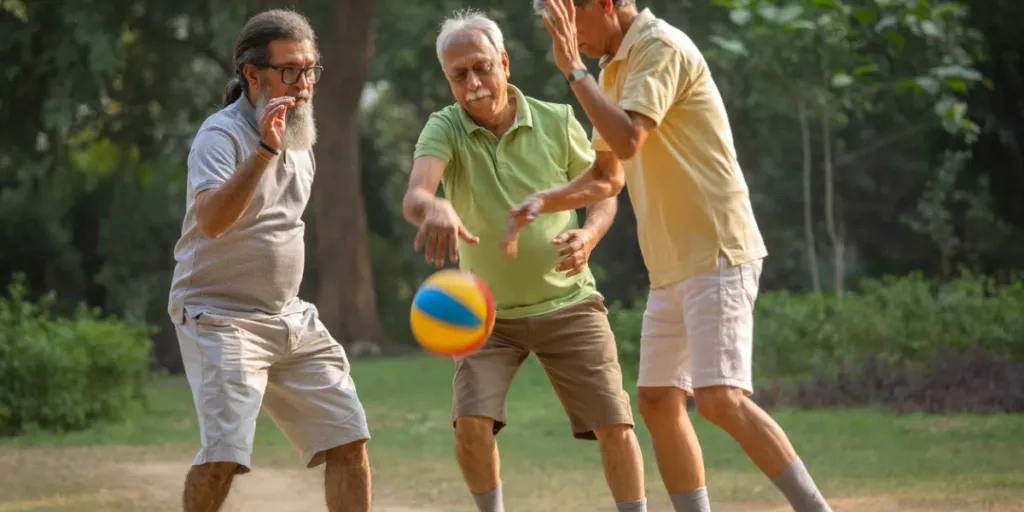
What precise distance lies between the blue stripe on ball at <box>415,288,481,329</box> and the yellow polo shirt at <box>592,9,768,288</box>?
0.76 metres

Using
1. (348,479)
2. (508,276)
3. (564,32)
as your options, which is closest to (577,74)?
(564,32)

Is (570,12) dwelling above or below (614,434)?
above

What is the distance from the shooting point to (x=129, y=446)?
471 inches

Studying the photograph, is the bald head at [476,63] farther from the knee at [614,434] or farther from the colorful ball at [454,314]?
the knee at [614,434]

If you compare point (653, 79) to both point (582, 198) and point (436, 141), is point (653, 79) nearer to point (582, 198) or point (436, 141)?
point (582, 198)

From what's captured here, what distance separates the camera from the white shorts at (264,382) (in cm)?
555

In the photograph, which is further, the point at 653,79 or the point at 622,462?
the point at 622,462

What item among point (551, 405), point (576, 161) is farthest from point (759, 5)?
point (576, 161)

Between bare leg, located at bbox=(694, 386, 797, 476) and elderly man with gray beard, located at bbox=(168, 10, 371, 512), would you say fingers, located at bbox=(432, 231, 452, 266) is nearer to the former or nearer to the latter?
elderly man with gray beard, located at bbox=(168, 10, 371, 512)

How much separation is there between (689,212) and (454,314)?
39.1 inches

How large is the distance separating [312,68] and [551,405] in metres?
8.73

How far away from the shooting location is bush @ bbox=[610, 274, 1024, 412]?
491 inches

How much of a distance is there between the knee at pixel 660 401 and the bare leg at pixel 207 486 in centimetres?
161

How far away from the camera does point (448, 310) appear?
19.4ft
